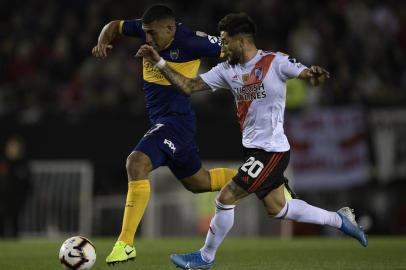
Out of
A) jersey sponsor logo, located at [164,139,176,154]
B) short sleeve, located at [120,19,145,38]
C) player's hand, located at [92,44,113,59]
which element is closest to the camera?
player's hand, located at [92,44,113,59]

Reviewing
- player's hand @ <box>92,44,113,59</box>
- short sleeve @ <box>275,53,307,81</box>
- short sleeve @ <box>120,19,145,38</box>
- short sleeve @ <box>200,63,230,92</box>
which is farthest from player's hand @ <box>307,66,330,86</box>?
short sleeve @ <box>120,19,145,38</box>

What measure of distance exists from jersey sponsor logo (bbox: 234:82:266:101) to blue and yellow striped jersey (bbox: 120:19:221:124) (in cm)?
106

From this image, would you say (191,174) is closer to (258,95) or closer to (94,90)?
(258,95)

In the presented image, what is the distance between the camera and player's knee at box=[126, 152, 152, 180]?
28.0 ft

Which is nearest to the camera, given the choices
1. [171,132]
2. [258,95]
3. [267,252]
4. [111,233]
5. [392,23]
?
[258,95]

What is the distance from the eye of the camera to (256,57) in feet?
26.3

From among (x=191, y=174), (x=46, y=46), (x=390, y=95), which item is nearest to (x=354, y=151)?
(x=390, y=95)

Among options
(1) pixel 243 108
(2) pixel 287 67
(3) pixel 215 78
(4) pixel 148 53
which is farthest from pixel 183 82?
(2) pixel 287 67

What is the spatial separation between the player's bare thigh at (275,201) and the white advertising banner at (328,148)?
814cm

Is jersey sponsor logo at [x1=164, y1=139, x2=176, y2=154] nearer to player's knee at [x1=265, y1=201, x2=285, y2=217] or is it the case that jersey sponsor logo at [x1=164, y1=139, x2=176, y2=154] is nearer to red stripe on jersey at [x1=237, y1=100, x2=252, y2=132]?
red stripe on jersey at [x1=237, y1=100, x2=252, y2=132]

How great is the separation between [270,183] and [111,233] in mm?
8488

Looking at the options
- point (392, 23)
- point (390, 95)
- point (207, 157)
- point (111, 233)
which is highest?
point (392, 23)

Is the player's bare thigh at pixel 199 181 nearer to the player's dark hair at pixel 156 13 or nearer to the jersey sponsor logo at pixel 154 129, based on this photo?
the jersey sponsor logo at pixel 154 129

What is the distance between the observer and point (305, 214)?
27.6 feet
